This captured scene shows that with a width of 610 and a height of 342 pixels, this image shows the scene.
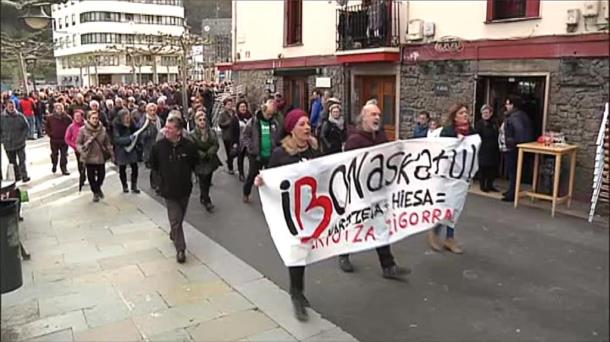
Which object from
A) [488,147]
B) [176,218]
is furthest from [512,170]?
[176,218]

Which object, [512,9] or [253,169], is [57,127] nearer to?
[253,169]

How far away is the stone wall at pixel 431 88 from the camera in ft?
34.2

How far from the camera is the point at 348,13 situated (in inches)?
513

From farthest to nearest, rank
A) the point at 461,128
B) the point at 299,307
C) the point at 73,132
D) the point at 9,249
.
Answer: the point at 73,132 → the point at 461,128 → the point at 299,307 → the point at 9,249

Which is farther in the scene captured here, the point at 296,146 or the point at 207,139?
the point at 207,139

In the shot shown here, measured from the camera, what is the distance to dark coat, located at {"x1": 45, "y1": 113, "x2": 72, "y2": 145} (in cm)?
1064

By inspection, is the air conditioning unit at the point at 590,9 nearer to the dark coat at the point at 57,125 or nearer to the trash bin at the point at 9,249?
the trash bin at the point at 9,249

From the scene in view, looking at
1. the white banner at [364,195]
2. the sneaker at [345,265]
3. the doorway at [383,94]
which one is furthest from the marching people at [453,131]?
the doorway at [383,94]

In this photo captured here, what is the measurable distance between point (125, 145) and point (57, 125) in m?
2.07

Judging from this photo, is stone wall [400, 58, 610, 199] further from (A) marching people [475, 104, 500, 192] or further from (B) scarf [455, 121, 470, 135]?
(B) scarf [455, 121, 470, 135]

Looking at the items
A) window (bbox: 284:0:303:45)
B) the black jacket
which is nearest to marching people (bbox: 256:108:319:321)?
the black jacket

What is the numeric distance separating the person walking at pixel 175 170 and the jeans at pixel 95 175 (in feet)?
11.7

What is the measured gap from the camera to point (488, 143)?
9359 millimetres

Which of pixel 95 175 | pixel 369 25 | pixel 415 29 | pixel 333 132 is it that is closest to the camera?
pixel 333 132
